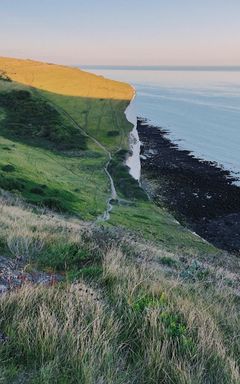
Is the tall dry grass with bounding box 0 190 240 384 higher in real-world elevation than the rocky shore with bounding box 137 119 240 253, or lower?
higher

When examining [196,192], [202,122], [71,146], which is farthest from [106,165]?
[202,122]

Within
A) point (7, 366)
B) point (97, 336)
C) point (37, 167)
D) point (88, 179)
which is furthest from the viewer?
point (88, 179)

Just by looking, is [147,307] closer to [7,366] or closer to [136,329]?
[136,329]

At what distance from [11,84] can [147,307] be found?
386 feet

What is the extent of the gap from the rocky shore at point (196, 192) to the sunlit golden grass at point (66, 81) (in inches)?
1388

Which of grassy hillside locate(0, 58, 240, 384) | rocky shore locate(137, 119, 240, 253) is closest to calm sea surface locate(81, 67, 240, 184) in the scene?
rocky shore locate(137, 119, 240, 253)

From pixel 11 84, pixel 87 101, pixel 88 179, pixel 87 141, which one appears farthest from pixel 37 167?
pixel 11 84

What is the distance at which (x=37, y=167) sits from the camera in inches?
2360

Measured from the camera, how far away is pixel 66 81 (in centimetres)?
12725

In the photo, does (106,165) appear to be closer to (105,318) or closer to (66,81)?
(66,81)

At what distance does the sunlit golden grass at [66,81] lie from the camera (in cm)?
11756

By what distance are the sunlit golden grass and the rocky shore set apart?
3525 cm

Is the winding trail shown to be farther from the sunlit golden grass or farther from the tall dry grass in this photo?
the tall dry grass

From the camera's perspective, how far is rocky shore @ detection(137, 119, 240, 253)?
168ft
